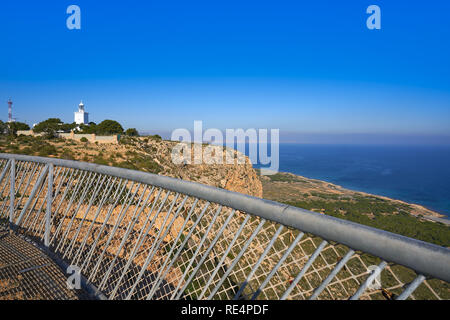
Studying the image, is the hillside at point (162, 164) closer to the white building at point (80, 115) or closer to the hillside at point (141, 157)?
the hillside at point (141, 157)

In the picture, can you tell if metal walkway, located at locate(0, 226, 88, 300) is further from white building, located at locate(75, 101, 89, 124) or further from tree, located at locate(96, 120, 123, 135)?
white building, located at locate(75, 101, 89, 124)

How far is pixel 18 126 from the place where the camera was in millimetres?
39625

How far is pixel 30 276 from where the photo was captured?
2283 millimetres

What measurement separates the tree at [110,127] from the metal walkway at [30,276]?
44.3m

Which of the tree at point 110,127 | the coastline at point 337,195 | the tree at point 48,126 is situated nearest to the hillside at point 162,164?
the coastline at point 337,195

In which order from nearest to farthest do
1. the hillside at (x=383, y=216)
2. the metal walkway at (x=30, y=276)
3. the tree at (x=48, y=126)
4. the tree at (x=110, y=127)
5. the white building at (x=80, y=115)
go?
the metal walkway at (x=30, y=276)
the hillside at (x=383, y=216)
the tree at (x=48, y=126)
the tree at (x=110, y=127)
the white building at (x=80, y=115)

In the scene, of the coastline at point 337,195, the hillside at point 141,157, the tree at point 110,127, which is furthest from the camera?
the coastline at point 337,195

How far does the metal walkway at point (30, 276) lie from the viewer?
6.69 ft

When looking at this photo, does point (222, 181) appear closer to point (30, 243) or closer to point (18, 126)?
point (30, 243)

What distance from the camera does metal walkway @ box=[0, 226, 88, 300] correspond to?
A: 80.3 inches

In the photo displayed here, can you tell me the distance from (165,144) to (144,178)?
108 ft

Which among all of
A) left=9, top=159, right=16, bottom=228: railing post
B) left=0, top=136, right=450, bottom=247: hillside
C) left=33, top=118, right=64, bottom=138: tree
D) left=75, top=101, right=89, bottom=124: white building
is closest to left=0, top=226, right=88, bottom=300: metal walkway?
left=9, top=159, right=16, bottom=228: railing post

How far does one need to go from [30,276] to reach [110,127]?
4657 centimetres
